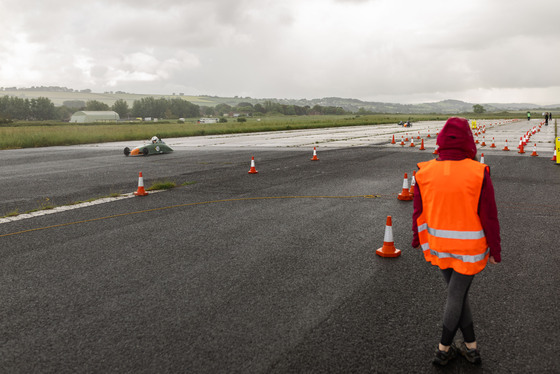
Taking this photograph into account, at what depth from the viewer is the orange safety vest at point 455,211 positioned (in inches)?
120

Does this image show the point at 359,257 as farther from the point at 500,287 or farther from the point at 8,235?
the point at 8,235

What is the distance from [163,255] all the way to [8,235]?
3337mm

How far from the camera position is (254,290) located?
477cm

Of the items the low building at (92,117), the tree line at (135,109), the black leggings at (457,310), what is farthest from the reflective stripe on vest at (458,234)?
the low building at (92,117)

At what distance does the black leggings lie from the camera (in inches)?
127

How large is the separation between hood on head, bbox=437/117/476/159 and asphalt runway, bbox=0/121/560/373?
174cm

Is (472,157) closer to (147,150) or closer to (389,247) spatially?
(389,247)

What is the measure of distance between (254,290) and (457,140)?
2.83 metres

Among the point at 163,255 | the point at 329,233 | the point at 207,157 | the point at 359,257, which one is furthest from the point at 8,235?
the point at 207,157

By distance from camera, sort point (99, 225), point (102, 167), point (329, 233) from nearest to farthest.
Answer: point (329, 233) → point (99, 225) → point (102, 167)

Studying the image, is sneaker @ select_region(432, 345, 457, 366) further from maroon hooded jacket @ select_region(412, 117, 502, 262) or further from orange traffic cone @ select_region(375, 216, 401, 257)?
orange traffic cone @ select_region(375, 216, 401, 257)

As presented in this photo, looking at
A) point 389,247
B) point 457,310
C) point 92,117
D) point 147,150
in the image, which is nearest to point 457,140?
point 457,310

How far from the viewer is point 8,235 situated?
7.27 meters

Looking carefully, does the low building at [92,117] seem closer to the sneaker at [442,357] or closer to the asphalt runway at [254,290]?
the asphalt runway at [254,290]
